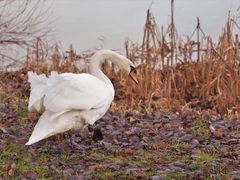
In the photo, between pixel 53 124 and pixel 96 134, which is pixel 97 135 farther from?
pixel 53 124

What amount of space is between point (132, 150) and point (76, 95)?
3.10 feet

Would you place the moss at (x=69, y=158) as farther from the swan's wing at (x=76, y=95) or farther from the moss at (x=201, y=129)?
the moss at (x=201, y=129)

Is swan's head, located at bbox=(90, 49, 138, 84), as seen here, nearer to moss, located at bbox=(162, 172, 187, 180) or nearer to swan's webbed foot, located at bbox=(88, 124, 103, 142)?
swan's webbed foot, located at bbox=(88, 124, 103, 142)

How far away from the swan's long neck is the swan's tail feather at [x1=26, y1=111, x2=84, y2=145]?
786 millimetres

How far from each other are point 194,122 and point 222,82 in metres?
3.18

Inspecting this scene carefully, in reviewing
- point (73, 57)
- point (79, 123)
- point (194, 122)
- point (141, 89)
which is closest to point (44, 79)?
point (79, 123)

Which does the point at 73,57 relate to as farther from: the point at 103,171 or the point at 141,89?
the point at 103,171

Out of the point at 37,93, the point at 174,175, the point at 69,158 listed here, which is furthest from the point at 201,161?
the point at 37,93

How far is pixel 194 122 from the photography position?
29.2ft

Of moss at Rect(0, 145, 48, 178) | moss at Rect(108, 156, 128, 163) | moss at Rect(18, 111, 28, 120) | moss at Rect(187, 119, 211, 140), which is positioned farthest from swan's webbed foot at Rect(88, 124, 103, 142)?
moss at Rect(18, 111, 28, 120)

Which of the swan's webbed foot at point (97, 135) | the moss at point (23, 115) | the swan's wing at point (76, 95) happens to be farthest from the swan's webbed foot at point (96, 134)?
the moss at point (23, 115)

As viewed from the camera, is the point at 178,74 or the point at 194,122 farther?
the point at 178,74

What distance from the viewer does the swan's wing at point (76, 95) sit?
658 cm

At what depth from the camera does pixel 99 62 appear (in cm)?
774
